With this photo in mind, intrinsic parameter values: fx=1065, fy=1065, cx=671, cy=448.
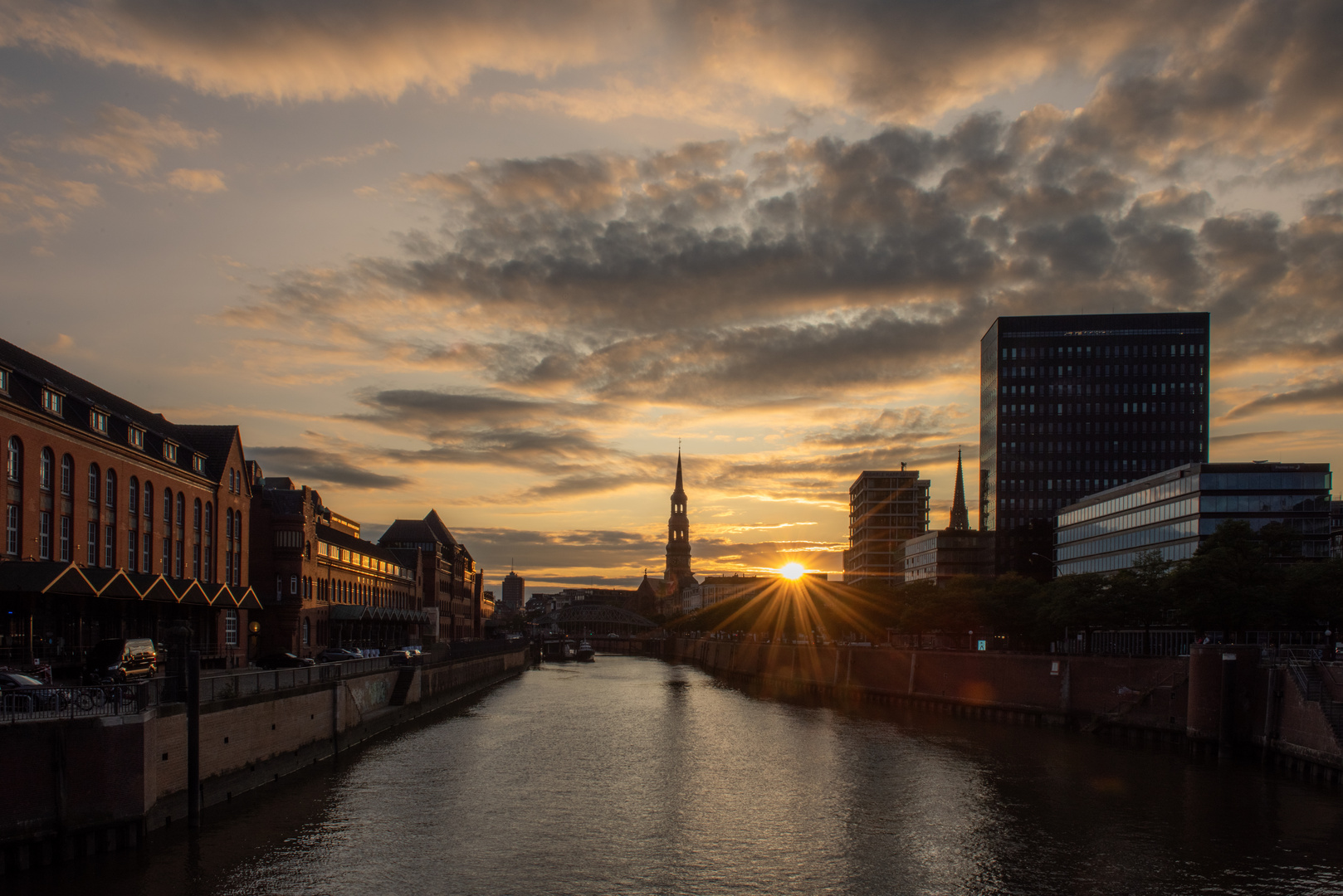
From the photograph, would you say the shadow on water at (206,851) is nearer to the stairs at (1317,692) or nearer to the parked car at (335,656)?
the parked car at (335,656)

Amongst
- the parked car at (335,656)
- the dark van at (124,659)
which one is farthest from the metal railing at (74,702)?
the parked car at (335,656)

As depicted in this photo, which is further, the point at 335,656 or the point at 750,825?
the point at 335,656

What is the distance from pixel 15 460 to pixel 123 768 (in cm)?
2611

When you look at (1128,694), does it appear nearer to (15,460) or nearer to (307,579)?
(15,460)

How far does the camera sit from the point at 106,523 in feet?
196

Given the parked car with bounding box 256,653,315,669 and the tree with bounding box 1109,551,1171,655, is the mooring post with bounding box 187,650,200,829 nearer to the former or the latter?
the parked car with bounding box 256,653,315,669

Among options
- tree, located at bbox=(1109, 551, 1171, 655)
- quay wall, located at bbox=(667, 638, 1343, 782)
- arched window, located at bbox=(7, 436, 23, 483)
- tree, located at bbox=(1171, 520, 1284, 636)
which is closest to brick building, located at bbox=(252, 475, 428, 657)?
arched window, located at bbox=(7, 436, 23, 483)

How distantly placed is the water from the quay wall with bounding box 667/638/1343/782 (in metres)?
3.37

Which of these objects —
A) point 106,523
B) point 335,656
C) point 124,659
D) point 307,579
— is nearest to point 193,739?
point 124,659

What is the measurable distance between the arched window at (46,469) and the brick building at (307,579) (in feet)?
120

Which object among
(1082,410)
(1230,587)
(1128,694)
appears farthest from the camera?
(1082,410)

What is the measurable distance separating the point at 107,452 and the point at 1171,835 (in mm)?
55717

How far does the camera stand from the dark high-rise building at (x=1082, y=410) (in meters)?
179

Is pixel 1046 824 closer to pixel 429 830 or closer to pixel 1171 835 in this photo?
pixel 1171 835
